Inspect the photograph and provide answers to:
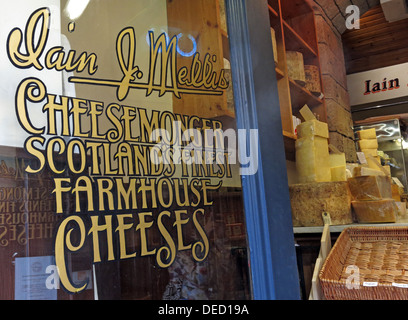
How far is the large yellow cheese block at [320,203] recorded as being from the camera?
1.86 m

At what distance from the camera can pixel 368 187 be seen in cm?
187

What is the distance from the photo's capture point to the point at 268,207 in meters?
1.20

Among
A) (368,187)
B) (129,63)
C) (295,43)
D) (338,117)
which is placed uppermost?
(295,43)

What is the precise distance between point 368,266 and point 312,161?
2.77ft

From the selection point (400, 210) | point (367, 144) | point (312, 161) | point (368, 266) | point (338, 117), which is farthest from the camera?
point (367, 144)

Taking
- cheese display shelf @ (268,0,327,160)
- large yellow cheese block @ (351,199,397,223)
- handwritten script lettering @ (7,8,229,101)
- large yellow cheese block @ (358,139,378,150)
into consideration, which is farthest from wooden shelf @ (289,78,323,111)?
handwritten script lettering @ (7,8,229,101)

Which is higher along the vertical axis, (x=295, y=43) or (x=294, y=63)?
(x=295, y=43)

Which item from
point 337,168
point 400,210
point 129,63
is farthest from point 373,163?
point 129,63

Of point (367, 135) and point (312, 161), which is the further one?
point (367, 135)

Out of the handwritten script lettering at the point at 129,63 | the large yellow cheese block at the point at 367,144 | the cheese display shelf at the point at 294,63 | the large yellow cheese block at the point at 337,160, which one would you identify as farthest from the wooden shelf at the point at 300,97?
the handwritten script lettering at the point at 129,63

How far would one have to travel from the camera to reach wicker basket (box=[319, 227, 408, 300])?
→ 1102mm

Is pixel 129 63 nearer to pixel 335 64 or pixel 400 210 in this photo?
pixel 400 210

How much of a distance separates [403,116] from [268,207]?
11.2 ft

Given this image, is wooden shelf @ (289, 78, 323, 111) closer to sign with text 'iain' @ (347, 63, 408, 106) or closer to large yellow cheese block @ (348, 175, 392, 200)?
large yellow cheese block @ (348, 175, 392, 200)
